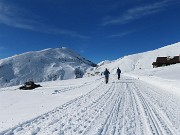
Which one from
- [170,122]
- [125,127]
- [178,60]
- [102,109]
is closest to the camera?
[125,127]

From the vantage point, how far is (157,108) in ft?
41.4

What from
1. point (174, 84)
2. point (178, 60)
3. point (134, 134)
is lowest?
point (134, 134)

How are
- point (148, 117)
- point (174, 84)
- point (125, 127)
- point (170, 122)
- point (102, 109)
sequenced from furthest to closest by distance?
point (174, 84)
point (102, 109)
point (148, 117)
point (170, 122)
point (125, 127)

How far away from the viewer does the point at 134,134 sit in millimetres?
8047

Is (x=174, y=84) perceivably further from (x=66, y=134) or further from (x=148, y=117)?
(x=66, y=134)

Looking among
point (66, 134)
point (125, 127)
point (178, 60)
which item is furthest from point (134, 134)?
point (178, 60)

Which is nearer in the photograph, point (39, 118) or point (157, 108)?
point (39, 118)

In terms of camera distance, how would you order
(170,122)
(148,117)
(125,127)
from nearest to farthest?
(125,127), (170,122), (148,117)

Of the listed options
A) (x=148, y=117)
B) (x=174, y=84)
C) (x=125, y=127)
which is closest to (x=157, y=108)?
(x=148, y=117)

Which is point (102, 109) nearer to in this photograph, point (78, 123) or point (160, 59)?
point (78, 123)

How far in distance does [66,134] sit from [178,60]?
327ft

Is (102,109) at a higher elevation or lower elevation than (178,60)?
lower

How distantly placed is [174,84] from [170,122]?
1129 cm

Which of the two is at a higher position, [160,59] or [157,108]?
[160,59]
